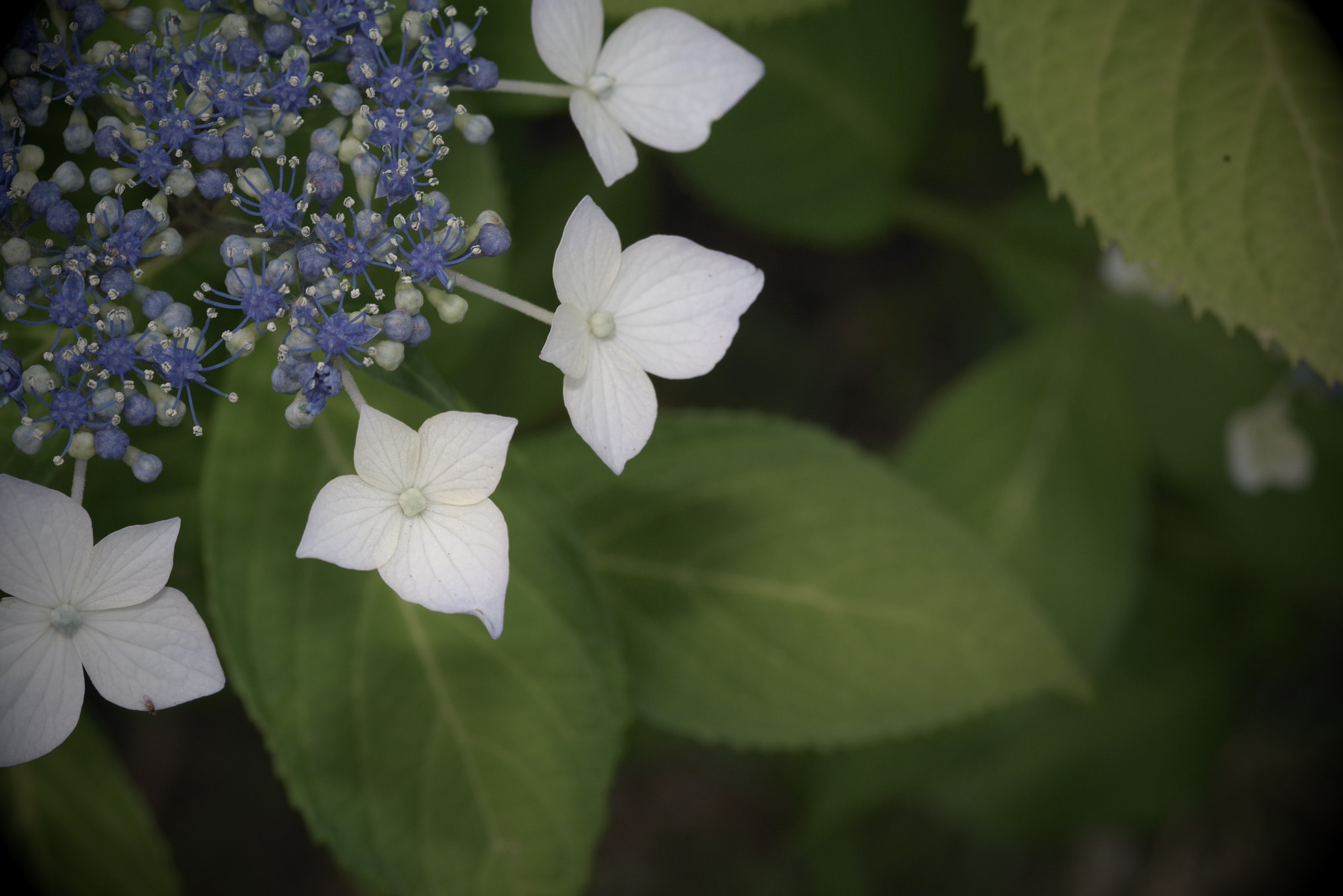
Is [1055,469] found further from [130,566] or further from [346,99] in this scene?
[130,566]

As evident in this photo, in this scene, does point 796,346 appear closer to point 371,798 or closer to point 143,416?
point 371,798

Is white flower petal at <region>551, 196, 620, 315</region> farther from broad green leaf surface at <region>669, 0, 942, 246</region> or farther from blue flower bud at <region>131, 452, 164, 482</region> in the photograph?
broad green leaf surface at <region>669, 0, 942, 246</region>

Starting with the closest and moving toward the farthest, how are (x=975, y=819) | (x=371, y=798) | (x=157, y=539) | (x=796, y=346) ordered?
(x=157, y=539) → (x=371, y=798) → (x=975, y=819) → (x=796, y=346)

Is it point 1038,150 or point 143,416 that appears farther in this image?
point 1038,150

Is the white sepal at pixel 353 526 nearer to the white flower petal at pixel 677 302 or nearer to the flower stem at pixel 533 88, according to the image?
the white flower petal at pixel 677 302

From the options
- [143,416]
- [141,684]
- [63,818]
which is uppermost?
[143,416]

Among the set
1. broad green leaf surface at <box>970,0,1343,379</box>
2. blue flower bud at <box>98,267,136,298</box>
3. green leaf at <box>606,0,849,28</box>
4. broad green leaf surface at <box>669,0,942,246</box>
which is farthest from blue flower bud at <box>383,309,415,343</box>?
broad green leaf surface at <box>669,0,942,246</box>

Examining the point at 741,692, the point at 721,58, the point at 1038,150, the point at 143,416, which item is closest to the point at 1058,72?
the point at 1038,150
